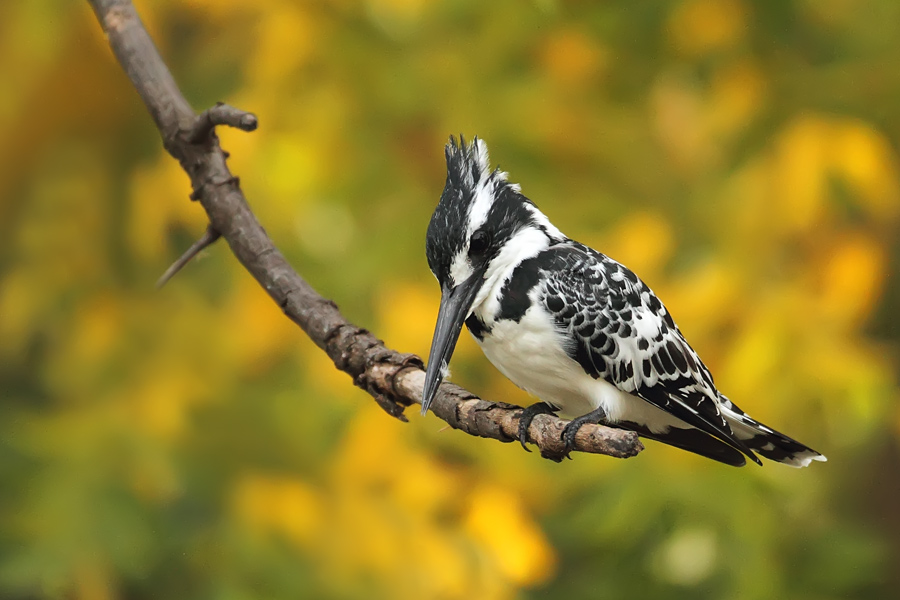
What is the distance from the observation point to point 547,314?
115cm

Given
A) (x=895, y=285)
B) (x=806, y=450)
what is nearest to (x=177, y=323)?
(x=806, y=450)

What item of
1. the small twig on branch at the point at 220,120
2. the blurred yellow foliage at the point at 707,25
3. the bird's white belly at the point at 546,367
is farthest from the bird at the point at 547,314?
the blurred yellow foliage at the point at 707,25

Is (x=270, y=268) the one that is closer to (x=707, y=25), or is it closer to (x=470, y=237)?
(x=470, y=237)

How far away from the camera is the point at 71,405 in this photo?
2.18 metres

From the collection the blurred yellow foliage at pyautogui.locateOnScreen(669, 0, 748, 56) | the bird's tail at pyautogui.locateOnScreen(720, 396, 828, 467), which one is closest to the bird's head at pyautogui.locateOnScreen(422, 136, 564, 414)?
the bird's tail at pyautogui.locateOnScreen(720, 396, 828, 467)

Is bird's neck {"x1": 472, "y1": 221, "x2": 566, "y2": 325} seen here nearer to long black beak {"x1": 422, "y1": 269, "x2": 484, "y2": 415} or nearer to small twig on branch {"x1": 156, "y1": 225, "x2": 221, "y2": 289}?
long black beak {"x1": 422, "y1": 269, "x2": 484, "y2": 415}

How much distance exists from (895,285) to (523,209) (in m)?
1.51

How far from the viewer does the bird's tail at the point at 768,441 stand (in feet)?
4.18

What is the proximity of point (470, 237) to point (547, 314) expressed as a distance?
134 millimetres

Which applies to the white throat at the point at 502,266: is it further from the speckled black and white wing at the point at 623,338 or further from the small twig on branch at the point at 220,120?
the small twig on branch at the point at 220,120

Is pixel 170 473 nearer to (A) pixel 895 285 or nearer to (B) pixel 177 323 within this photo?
(B) pixel 177 323

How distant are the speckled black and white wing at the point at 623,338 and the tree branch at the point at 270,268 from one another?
0.45 ft

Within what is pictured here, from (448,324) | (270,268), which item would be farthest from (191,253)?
(448,324)

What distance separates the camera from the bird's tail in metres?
1.27
